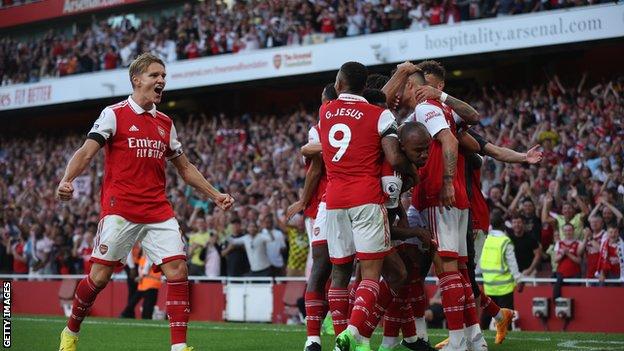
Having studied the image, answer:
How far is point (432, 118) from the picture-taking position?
923 centimetres

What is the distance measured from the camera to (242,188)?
24812 mm

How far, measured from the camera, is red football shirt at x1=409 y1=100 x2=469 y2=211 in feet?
30.3

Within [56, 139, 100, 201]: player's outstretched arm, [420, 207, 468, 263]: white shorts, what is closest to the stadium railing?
[420, 207, 468, 263]: white shorts

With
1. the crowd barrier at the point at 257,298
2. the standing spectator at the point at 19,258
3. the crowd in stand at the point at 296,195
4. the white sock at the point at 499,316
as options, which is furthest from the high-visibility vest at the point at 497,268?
the standing spectator at the point at 19,258

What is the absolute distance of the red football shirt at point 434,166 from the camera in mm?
A: 9234

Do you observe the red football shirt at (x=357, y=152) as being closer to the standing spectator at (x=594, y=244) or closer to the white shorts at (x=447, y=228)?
the white shorts at (x=447, y=228)

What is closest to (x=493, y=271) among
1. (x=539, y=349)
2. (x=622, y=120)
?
(x=539, y=349)

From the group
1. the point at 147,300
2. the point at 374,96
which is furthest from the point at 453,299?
the point at 147,300

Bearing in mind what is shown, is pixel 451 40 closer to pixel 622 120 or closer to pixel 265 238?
pixel 622 120

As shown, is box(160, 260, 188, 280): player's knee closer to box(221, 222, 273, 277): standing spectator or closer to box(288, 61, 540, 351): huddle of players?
box(288, 61, 540, 351): huddle of players

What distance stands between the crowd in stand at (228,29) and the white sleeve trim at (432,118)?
1528 cm

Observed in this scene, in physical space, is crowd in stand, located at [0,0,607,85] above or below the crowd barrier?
above

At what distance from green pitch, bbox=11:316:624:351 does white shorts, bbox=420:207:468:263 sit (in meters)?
1.71

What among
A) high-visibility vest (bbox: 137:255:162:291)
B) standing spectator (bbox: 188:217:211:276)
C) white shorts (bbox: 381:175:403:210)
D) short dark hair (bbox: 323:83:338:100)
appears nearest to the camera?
white shorts (bbox: 381:175:403:210)
